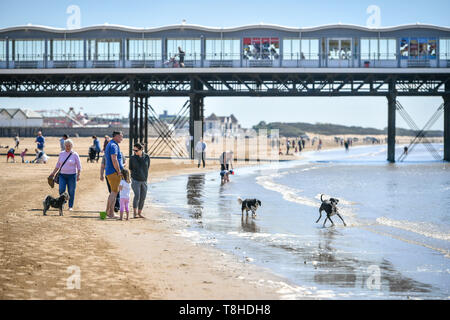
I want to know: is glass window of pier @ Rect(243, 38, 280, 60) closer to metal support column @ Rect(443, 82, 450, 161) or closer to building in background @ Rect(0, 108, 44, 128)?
metal support column @ Rect(443, 82, 450, 161)

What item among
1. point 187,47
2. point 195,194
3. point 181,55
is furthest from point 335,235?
point 187,47

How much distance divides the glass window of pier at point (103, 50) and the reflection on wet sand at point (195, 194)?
49.0 ft

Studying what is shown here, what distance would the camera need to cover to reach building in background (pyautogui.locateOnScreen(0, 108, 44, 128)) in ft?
441

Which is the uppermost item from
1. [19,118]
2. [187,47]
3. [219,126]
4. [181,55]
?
[187,47]

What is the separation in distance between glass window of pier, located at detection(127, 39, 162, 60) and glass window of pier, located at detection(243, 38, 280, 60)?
6.14 m

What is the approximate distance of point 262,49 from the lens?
36.8 m

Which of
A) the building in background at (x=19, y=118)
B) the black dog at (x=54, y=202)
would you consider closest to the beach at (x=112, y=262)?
the black dog at (x=54, y=202)

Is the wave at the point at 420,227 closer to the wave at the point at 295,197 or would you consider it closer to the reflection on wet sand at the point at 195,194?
the wave at the point at 295,197

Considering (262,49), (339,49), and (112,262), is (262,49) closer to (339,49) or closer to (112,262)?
(339,49)

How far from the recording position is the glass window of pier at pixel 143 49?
3750cm

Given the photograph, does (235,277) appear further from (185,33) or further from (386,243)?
(185,33)

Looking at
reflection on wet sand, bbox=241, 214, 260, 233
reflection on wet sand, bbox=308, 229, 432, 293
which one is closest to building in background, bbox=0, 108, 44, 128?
reflection on wet sand, bbox=241, 214, 260, 233

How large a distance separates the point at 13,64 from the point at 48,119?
129919 mm

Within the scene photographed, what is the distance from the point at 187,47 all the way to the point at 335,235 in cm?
2815
